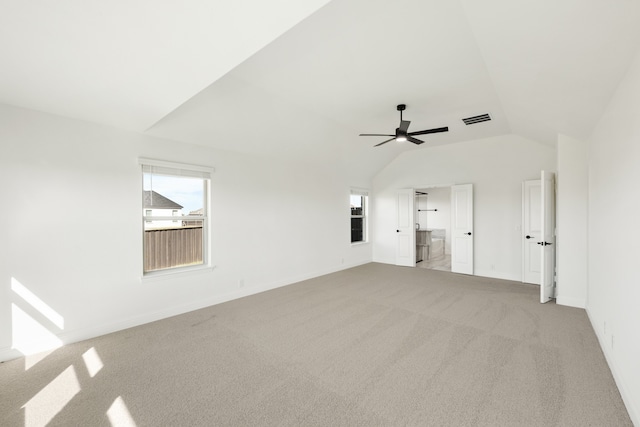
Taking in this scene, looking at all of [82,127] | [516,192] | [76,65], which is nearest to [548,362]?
[516,192]

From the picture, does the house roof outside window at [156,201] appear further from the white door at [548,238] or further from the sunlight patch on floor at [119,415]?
the white door at [548,238]

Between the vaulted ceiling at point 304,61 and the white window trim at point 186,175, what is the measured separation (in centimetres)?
38

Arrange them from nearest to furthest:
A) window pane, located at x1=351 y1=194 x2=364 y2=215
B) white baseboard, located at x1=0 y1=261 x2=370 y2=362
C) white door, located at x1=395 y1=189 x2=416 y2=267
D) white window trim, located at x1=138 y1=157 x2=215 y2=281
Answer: white baseboard, located at x1=0 y1=261 x2=370 y2=362
white window trim, located at x1=138 y1=157 x2=215 y2=281
white door, located at x1=395 y1=189 x2=416 y2=267
window pane, located at x1=351 y1=194 x2=364 y2=215

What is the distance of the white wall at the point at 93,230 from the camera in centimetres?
272

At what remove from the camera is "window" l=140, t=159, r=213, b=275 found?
366 cm

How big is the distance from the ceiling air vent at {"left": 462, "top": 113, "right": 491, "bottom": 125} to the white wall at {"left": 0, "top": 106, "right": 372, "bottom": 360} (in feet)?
12.2

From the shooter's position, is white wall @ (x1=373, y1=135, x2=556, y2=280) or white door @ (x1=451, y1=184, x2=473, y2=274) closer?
white wall @ (x1=373, y1=135, x2=556, y2=280)

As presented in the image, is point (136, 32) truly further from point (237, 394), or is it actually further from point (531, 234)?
point (531, 234)

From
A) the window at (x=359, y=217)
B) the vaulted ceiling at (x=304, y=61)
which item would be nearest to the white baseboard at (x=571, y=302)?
the vaulted ceiling at (x=304, y=61)

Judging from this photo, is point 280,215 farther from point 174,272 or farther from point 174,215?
point 174,272

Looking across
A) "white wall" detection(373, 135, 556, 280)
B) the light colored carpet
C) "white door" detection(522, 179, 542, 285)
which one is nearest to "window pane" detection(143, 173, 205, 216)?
the light colored carpet

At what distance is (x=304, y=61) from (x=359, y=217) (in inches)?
205

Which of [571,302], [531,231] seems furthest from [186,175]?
[531,231]

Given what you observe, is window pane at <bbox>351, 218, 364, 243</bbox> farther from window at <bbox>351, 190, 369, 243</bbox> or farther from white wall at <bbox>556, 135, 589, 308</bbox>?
white wall at <bbox>556, 135, 589, 308</bbox>
